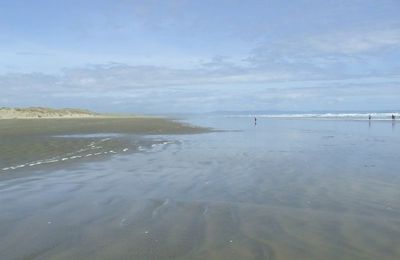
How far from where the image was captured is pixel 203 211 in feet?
28.0

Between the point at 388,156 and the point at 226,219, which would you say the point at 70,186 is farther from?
the point at 388,156

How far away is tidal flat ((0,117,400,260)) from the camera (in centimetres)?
632

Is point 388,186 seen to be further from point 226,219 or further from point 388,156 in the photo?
point 388,156

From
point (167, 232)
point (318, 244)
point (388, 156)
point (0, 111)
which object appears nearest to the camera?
point (318, 244)

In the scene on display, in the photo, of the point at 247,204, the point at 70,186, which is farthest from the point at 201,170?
the point at 247,204

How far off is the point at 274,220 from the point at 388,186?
4538 mm

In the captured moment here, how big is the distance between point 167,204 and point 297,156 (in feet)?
31.3

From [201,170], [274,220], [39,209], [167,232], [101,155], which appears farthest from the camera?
[101,155]

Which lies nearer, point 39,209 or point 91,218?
point 91,218

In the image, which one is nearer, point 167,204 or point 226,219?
point 226,219

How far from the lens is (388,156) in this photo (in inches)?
676

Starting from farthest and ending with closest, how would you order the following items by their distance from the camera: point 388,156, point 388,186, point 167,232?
1. point 388,156
2. point 388,186
3. point 167,232

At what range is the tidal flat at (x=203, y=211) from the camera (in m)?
6.32

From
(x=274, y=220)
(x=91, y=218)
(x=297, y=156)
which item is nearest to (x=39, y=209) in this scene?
(x=91, y=218)
